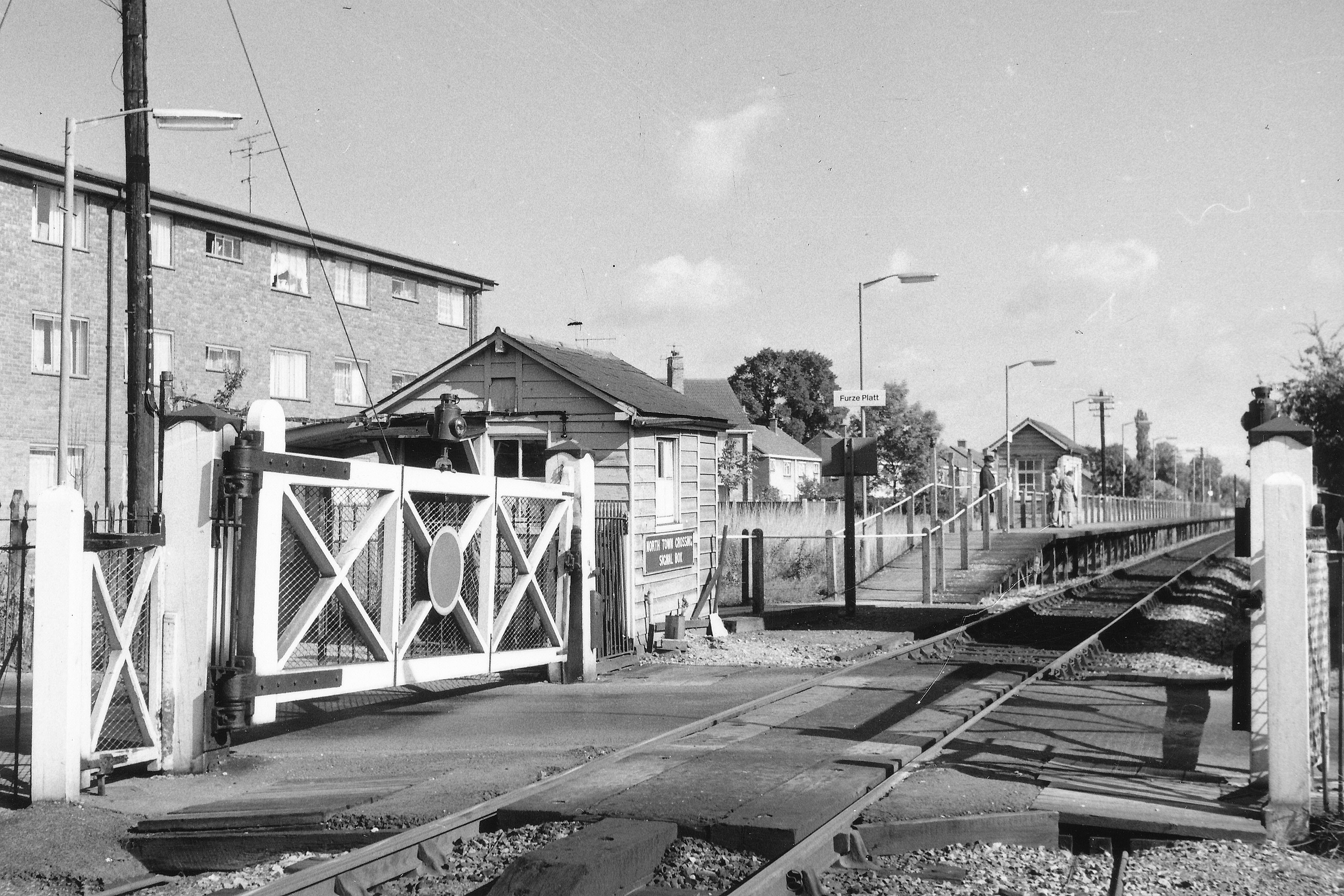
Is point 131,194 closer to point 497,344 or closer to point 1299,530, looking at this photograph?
point 497,344

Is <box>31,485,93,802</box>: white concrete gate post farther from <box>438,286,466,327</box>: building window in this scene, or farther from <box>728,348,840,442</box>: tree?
<box>728,348,840,442</box>: tree

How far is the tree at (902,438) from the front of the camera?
72.9m

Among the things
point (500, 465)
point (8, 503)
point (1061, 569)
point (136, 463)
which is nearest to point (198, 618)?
point (136, 463)

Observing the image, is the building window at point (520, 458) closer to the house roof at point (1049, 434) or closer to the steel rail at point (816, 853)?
the steel rail at point (816, 853)

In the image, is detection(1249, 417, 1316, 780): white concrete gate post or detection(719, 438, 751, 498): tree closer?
detection(1249, 417, 1316, 780): white concrete gate post

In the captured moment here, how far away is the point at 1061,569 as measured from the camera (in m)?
30.3

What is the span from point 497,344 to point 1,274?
14689mm

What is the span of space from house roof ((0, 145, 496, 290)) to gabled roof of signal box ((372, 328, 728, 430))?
19.9ft

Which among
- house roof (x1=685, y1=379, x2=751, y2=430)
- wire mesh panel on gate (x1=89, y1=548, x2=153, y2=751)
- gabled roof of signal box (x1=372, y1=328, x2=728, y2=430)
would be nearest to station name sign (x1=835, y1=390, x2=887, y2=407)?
gabled roof of signal box (x1=372, y1=328, x2=728, y2=430)

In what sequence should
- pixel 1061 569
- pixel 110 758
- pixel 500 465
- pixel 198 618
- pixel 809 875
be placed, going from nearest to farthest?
pixel 809 875 → pixel 110 758 → pixel 198 618 → pixel 500 465 → pixel 1061 569

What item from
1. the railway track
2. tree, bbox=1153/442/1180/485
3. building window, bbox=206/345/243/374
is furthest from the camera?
tree, bbox=1153/442/1180/485

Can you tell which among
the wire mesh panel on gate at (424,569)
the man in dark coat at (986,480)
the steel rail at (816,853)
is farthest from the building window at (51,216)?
the steel rail at (816,853)

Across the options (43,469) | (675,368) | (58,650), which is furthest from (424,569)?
(675,368)

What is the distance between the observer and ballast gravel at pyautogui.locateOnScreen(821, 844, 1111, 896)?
523 cm
